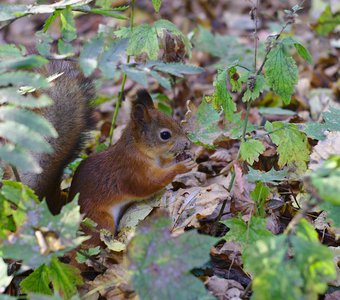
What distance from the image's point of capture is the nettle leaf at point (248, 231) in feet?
6.48

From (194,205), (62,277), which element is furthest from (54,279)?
(194,205)

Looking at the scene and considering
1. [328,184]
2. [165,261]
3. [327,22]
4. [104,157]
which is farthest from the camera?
[327,22]

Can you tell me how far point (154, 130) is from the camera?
2.86 metres

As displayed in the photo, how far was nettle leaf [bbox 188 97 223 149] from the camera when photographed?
8.63ft

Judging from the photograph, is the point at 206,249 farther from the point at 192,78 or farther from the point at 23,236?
the point at 192,78

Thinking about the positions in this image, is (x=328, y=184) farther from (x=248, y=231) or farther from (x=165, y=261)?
(x=248, y=231)

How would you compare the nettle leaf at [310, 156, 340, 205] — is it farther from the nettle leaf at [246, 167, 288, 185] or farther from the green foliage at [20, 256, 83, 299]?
the green foliage at [20, 256, 83, 299]

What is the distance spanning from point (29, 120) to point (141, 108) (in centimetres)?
138

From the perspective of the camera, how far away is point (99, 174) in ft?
9.01

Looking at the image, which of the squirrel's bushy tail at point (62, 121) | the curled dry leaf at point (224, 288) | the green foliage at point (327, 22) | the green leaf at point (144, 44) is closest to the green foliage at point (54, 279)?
the curled dry leaf at point (224, 288)

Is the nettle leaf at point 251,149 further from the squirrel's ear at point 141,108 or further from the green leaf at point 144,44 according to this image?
the squirrel's ear at point 141,108

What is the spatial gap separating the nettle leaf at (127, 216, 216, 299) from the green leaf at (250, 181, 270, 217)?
639 millimetres

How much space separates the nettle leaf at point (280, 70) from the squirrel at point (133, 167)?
66 cm

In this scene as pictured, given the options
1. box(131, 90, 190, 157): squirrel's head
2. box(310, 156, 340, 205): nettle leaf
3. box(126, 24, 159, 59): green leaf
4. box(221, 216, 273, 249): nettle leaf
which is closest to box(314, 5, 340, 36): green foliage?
box(131, 90, 190, 157): squirrel's head
